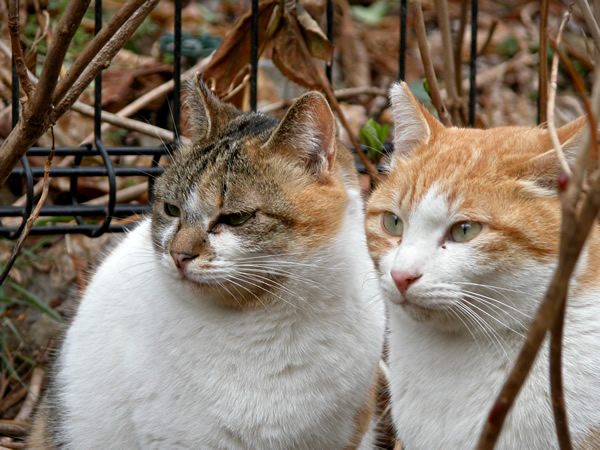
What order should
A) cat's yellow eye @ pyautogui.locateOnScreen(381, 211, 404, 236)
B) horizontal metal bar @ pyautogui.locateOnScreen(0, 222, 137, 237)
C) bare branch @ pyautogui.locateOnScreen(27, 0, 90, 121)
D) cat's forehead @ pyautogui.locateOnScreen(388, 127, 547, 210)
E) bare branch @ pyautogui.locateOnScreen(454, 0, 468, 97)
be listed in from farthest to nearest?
1. bare branch @ pyautogui.locateOnScreen(454, 0, 468, 97)
2. horizontal metal bar @ pyautogui.locateOnScreen(0, 222, 137, 237)
3. cat's yellow eye @ pyautogui.locateOnScreen(381, 211, 404, 236)
4. cat's forehead @ pyautogui.locateOnScreen(388, 127, 547, 210)
5. bare branch @ pyautogui.locateOnScreen(27, 0, 90, 121)

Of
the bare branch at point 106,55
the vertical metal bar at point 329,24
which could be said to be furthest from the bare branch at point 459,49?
the bare branch at point 106,55

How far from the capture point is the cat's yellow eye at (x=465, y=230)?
168cm

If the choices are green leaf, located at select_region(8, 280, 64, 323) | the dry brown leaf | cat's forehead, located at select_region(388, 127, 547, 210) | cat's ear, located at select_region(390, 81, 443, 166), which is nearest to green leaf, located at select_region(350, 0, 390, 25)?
the dry brown leaf

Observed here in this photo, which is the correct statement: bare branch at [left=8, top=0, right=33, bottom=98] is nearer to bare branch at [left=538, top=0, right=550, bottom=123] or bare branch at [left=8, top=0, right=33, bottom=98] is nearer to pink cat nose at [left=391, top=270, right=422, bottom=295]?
pink cat nose at [left=391, top=270, right=422, bottom=295]

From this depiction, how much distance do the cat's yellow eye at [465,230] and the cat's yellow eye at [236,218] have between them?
2.01 ft

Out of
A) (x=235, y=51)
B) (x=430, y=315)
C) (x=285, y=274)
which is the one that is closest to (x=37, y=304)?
(x=235, y=51)

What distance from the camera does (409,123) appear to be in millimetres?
2027

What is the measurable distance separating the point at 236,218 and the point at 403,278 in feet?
1.92

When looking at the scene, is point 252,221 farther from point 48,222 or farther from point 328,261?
point 48,222

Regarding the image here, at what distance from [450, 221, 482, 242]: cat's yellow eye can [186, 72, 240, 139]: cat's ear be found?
938 millimetres

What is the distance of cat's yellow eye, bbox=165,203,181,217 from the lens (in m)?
2.20

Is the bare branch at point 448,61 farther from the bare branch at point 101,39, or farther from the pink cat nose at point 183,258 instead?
the bare branch at point 101,39

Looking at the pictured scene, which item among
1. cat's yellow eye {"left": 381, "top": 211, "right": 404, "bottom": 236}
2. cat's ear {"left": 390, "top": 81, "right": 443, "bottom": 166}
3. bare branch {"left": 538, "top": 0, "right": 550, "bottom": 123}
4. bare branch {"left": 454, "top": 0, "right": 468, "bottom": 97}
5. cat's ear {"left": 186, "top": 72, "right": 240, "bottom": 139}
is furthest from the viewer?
bare branch {"left": 454, "top": 0, "right": 468, "bottom": 97}

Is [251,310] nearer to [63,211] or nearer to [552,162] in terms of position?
[552,162]
